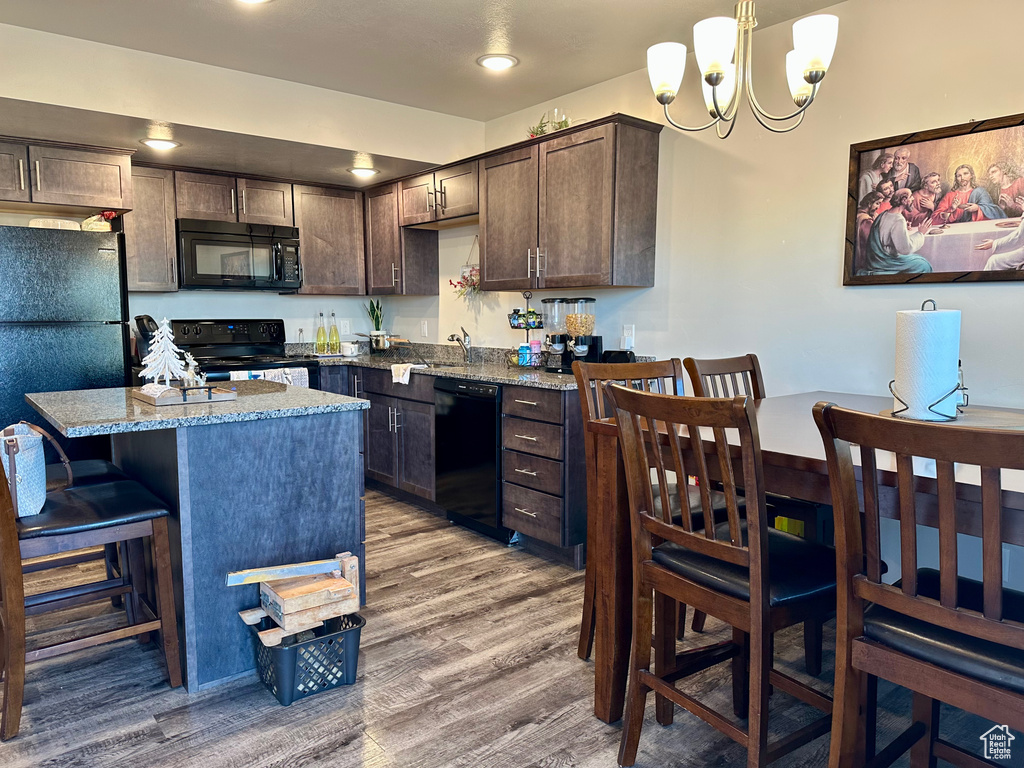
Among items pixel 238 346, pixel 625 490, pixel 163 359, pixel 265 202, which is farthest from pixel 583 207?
pixel 238 346

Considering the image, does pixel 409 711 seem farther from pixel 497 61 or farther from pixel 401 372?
pixel 497 61

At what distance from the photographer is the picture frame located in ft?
7.50

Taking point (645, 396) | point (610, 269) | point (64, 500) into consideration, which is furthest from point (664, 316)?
point (64, 500)

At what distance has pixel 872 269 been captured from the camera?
2.63 metres

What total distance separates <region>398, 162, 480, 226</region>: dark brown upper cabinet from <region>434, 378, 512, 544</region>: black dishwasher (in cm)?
114

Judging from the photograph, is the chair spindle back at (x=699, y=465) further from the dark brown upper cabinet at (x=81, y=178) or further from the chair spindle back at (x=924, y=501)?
the dark brown upper cabinet at (x=81, y=178)

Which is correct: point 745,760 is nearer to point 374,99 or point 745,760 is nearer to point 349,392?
point 349,392

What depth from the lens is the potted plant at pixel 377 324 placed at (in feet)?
17.2

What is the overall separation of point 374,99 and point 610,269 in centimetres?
196

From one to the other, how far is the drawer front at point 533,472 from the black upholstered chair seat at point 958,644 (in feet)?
6.06

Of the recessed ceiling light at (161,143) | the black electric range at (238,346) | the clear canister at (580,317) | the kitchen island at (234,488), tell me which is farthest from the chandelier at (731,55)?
the black electric range at (238,346)

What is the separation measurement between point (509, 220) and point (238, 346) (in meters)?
2.24

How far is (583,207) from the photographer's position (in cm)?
333

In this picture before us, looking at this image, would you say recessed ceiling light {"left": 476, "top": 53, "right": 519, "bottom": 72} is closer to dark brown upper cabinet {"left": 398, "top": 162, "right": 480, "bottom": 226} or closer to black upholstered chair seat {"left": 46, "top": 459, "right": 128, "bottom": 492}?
dark brown upper cabinet {"left": 398, "top": 162, "right": 480, "bottom": 226}
